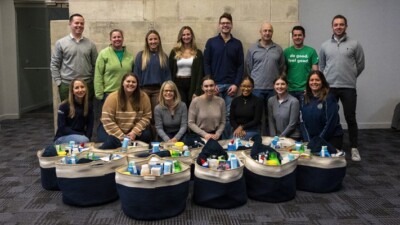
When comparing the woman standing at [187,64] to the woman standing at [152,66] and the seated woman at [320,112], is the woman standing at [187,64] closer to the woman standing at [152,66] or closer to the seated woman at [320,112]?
the woman standing at [152,66]

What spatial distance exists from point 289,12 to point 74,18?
238cm

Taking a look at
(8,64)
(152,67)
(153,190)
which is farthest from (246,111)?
(8,64)

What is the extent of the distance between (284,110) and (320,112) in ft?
1.27

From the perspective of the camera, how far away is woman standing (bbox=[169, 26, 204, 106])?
415cm

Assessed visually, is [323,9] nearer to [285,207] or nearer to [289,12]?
[289,12]

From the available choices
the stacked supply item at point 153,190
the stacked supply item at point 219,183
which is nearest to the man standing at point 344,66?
the stacked supply item at point 219,183

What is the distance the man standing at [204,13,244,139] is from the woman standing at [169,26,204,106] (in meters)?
0.10

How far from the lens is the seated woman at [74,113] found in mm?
3772

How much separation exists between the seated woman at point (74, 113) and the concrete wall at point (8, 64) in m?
3.62

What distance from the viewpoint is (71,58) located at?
4.19m

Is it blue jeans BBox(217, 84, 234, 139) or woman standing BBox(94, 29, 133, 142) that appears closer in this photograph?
woman standing BBox(94, 29, 133, 142)

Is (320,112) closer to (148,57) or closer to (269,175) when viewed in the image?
(269,175)

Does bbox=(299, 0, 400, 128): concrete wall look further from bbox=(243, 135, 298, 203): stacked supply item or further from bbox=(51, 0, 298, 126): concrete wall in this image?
bbox=(243, 135, 298, 203): stacked supply item

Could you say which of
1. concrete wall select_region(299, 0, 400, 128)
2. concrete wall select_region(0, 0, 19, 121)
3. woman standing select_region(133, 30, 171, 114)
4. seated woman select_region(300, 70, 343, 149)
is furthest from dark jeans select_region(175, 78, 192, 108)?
concrete wall select_region(0, 0, 19, 121)
